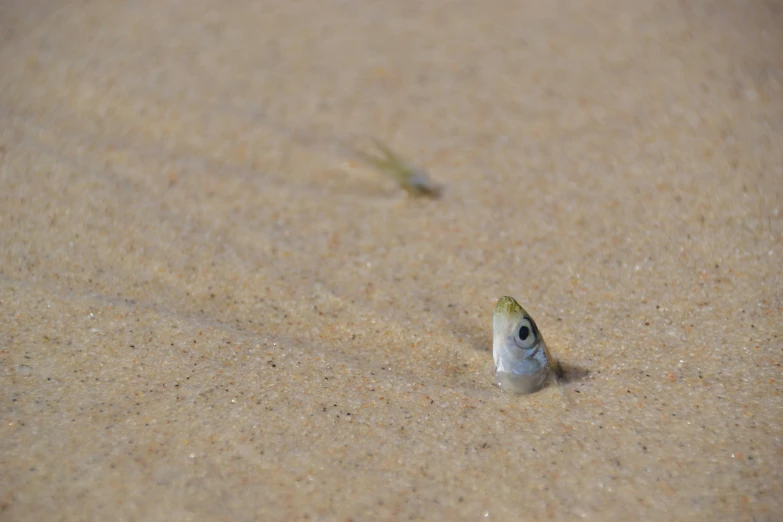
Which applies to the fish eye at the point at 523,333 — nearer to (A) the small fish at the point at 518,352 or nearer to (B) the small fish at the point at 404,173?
(A) the small fish at the point at 518,352

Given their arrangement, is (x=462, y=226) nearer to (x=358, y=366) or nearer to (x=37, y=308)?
(x=358, y=366)

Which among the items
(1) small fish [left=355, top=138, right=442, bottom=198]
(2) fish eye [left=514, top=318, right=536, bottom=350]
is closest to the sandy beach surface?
(1) small fish [left=355, top=138, right=442, bottom=198]

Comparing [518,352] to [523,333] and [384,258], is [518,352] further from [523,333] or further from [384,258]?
[384,258]

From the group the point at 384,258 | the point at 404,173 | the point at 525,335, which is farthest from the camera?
the point at 404,173

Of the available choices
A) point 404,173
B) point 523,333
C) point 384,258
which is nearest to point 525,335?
point 523,333

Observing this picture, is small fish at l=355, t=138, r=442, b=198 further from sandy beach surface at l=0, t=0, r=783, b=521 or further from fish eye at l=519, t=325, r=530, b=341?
fish eye at l=519, t=325, r=530, b=341

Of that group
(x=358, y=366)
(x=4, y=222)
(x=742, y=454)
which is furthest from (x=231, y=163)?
(x=742, y=454)
